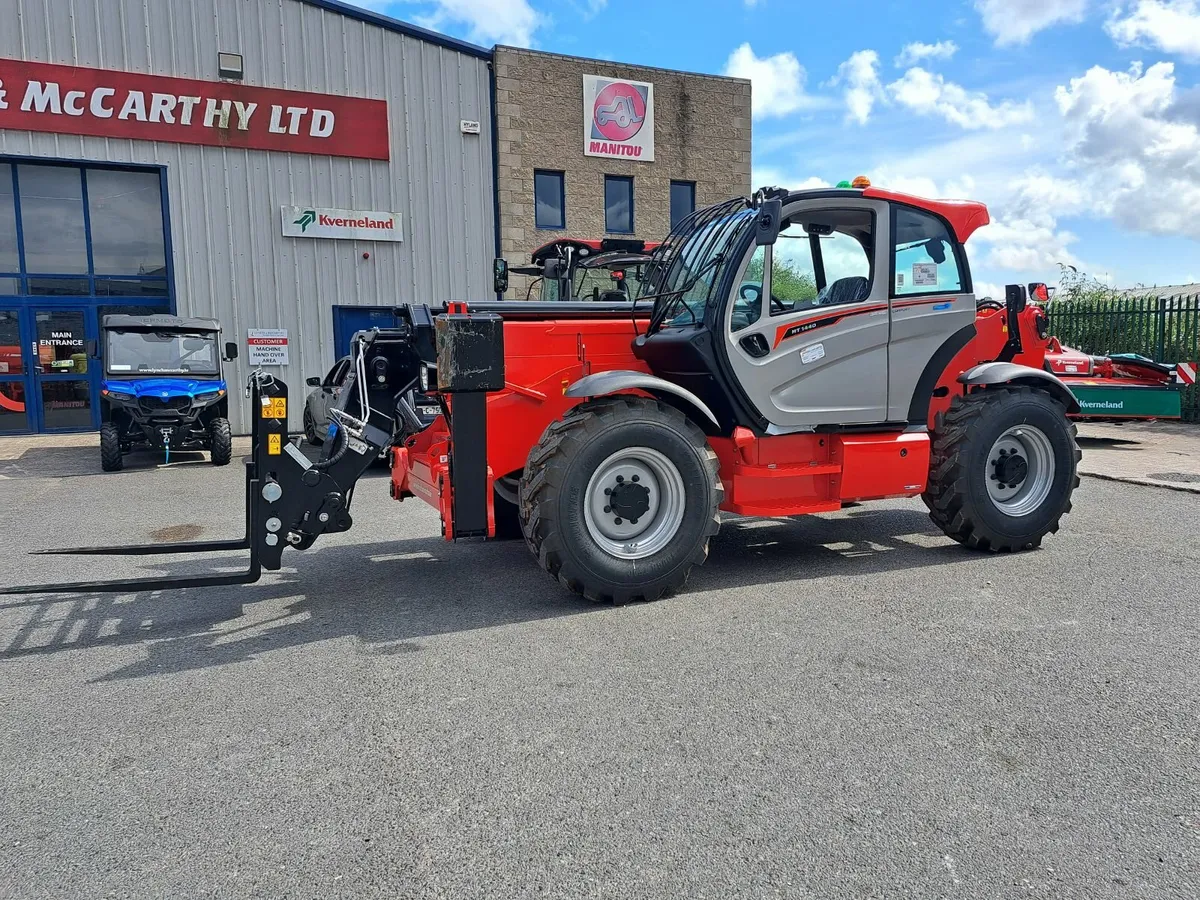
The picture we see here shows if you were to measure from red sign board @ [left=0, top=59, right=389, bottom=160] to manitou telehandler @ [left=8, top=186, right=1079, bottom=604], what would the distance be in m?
12.1

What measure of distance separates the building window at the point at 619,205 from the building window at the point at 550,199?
3.61ft

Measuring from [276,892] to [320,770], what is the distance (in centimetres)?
70

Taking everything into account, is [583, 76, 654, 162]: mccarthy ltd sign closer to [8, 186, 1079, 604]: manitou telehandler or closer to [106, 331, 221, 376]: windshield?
[106, 331, 221, 376]: windshield

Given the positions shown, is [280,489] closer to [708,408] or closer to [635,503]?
[635,503]

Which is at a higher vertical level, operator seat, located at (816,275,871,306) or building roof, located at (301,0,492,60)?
building roof, located at (301,0,492,60)

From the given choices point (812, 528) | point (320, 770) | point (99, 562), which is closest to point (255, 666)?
point (320, 770)

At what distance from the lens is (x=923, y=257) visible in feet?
19.5

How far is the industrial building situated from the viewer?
593 inches

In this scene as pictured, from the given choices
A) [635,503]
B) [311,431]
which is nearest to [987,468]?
[635,503]

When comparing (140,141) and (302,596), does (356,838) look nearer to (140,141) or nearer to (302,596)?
(302,596)

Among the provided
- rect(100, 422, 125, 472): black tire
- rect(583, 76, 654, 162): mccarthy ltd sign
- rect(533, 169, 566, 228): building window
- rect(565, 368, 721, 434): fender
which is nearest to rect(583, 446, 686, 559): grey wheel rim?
rect(565, 368, 721, 434): fender

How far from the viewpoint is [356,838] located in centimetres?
268

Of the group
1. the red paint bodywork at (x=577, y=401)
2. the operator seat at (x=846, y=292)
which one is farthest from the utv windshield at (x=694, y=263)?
the operator seat at (x=846, y=292)

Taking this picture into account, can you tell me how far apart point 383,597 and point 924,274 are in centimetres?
427
